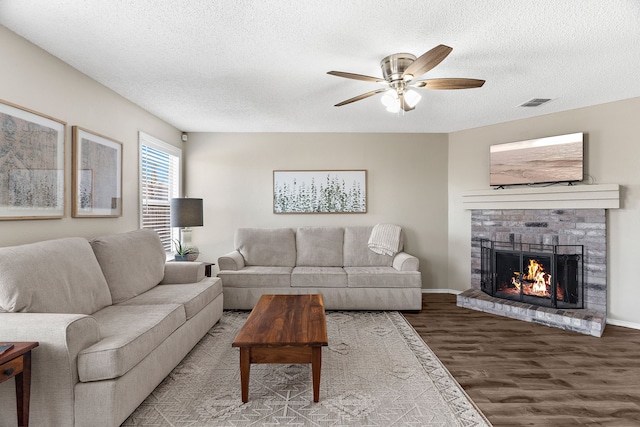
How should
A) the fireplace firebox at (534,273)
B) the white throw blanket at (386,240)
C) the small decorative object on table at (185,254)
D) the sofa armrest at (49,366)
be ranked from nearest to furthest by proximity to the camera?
the sofa armrest at (49,366), the fireplace firebox at (534,273), the small decorative object on table at (185,254), the white throw blanket at (386,240)

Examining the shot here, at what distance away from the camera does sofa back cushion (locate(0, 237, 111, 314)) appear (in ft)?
6.04

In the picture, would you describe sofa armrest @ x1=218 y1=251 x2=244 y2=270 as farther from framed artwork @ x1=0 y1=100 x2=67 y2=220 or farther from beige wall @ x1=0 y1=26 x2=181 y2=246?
framed artwork @ x1=0 y1=100 x2=67 y2=220

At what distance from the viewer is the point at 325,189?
489 centimetres

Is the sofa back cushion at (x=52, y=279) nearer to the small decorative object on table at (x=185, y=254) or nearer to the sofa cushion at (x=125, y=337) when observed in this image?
the sofa cushion at (x=125, y=337)

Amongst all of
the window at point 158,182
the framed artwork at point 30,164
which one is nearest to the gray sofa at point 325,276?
the window at point 158,182

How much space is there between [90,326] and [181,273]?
1.61 meters

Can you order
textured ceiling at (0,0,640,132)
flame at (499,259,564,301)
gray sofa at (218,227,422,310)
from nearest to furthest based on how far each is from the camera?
textured ceiling at (0,0,640,132), flame at (499,259,564,301), gray sofa at (218,227,422,310)

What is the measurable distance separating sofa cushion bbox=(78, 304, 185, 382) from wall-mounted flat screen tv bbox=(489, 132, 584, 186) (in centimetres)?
413

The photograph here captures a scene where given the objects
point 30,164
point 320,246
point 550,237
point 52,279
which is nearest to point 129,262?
point 52,279

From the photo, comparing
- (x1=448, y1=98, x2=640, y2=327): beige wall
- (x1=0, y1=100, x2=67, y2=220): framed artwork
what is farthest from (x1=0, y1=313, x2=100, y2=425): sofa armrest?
(x1=448, y1=98, x2=640, y2=327): beige wall

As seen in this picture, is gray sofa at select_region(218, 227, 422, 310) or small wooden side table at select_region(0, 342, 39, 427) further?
gray sofa at select_region(218, 227, 422, 310)

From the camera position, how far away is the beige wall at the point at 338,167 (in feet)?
16.1

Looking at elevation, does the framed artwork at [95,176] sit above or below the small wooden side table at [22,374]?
above

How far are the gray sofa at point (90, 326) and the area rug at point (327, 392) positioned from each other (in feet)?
0.54
